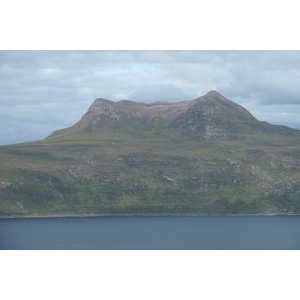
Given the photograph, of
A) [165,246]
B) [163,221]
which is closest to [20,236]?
[165,246]

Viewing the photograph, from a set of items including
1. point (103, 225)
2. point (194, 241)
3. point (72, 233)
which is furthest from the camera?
point (103, 225)

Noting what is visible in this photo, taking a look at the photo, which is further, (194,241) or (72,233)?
(72,233)

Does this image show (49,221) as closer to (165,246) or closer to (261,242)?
(165,246)

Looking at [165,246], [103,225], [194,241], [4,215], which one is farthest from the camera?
[4,215]

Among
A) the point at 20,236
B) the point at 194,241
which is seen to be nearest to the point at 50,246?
the point at 20,236

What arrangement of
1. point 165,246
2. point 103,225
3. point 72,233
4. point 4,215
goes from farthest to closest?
1. point 4,215
2. point 103,225
3. point 72,233
4. point 165,246

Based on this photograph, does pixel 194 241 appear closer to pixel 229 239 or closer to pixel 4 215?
pixel 229 239
